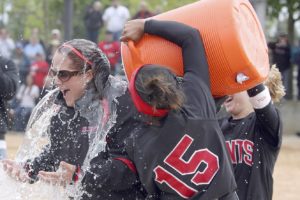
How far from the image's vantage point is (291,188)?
10.0 m

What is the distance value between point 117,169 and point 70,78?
1.90 ft

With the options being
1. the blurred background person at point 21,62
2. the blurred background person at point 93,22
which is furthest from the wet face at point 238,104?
the blurred background person at point 93,22

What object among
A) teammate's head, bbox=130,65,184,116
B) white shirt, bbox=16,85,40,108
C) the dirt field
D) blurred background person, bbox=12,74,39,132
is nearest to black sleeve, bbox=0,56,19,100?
teammate's head, bbox=130,65,184,116

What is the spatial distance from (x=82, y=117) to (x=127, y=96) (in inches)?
10.6

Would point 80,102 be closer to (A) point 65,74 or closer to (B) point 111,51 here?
(A) point 65,74

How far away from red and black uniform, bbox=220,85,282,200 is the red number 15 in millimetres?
986

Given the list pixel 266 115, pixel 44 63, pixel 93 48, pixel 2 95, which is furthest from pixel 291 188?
pixel 44 63

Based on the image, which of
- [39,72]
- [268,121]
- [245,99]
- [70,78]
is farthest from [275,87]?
[39,72]

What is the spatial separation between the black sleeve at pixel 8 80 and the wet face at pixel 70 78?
2.64 meters

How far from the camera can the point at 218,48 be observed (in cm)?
373

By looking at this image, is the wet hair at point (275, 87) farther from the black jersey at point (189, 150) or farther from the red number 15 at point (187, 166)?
the red number 15 at point (187, 166)

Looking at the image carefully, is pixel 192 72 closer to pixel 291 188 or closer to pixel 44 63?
pixel 291 188

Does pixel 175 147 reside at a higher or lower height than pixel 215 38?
lower

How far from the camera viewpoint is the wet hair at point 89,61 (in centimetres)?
407
